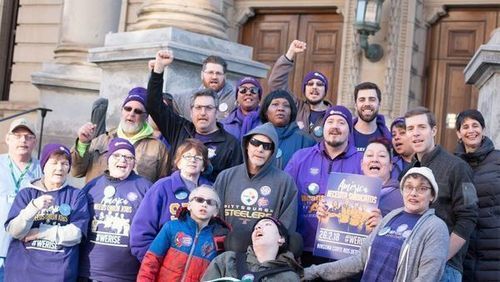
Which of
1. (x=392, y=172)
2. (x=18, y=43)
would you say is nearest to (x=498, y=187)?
(x=392, y=172)

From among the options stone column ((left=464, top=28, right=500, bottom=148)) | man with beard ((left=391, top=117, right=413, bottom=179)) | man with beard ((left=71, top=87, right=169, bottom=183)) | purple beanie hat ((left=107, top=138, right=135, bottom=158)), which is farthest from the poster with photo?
stone column ((left=464, top=28, right=500, bottom=148))

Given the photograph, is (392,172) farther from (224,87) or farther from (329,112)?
(224,87)

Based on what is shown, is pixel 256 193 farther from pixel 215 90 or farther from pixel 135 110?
pixel 215 90

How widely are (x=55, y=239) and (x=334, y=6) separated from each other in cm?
1003

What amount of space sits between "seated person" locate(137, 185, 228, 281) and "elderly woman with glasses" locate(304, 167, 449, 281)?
3.17 ft

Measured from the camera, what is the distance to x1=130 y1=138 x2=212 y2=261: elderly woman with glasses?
6.69 metres

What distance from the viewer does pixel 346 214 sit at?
6.38 meters

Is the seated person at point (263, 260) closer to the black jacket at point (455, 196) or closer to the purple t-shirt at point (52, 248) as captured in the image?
the black jacket at point (455, 196)

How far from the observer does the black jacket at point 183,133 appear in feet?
24.2

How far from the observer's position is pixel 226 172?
684 centimetres

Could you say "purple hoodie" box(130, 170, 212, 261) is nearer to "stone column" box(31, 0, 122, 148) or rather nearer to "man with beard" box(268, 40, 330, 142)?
"man with beard" box(268, 40, 330, 142)

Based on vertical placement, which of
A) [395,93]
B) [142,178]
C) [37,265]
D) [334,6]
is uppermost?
[334,6]

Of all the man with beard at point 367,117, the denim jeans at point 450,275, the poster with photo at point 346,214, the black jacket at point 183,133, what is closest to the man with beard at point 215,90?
the black jacket at point 183,133

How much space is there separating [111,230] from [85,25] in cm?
630
